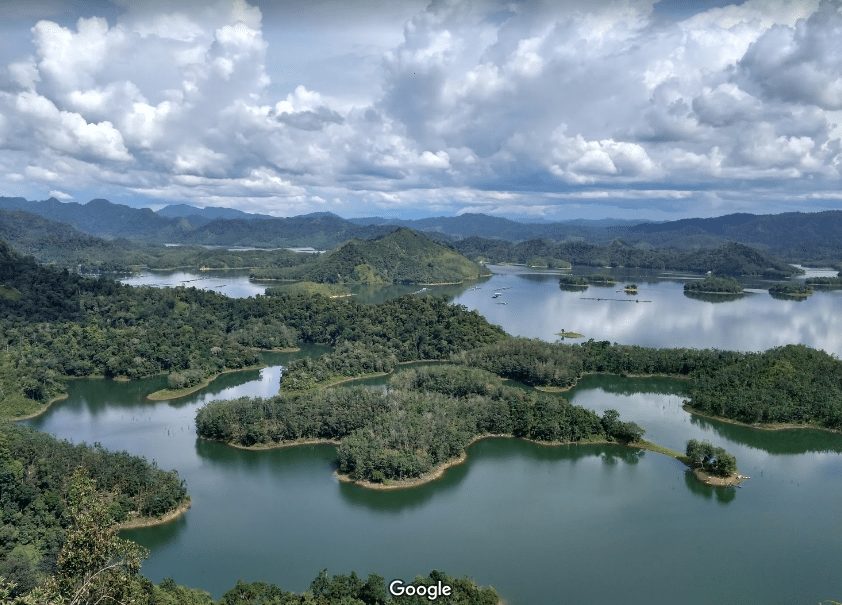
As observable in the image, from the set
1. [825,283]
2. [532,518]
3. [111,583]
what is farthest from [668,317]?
[111,583]

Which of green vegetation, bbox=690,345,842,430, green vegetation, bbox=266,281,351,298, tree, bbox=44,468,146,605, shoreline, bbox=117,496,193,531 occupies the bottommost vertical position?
shoreline, bbox=117,496,193,531

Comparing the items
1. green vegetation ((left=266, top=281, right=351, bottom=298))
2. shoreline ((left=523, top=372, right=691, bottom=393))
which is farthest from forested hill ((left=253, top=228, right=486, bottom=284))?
shoreline ((left=523, top=372, right=691, bottom=393))

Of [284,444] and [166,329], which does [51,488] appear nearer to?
[284,444]

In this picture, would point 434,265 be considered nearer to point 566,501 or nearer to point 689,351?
point 689,351

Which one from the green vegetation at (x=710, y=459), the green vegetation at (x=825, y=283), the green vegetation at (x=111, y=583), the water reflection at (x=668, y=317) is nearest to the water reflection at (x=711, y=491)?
the green vegetation at (x=710, y=459)

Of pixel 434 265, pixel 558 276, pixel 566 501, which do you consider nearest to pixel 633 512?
pixel 566 501

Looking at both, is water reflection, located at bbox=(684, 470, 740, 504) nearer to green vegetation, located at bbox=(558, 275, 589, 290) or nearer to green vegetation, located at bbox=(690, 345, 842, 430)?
green vegetation, located at bbox=(690, 345, 842, 430)

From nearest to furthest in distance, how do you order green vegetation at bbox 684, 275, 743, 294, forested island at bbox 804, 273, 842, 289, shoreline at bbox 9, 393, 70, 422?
shoreline at bbox 9, 393, 70, 422, green vegetation at bbox 684, 275, 743, 294, forested island at bbox 804, 273, 842, 289
